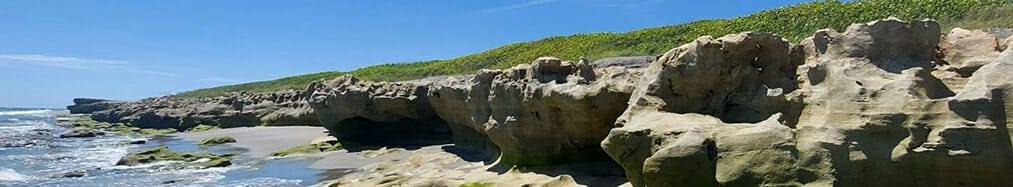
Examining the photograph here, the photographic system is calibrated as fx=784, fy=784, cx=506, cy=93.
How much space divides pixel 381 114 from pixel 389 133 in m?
1.20

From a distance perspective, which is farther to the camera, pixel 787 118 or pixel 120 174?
pixel 120 174

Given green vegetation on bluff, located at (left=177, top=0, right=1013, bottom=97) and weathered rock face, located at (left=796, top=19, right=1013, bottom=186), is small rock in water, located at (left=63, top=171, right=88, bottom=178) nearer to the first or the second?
weathered rock face, located at (left=796, top=19, right=1013, bottom=186)

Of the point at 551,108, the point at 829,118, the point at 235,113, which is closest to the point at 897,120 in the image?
the point at 829,118

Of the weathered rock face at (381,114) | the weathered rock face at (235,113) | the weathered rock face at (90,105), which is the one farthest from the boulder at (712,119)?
the weathered rock face at (90,105)

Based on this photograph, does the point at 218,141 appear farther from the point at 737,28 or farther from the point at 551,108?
the point at 737,28

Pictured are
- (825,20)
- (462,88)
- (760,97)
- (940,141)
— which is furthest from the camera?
(825,20)

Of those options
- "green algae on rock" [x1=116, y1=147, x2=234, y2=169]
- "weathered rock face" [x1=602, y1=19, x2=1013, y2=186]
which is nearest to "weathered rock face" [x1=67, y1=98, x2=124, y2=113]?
"green algae on rock" [x1=116, y1=147, x2=234, y2=169]

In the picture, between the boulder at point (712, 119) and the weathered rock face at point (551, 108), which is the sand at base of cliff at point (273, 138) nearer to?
the weathered rock face at point (551, 108)

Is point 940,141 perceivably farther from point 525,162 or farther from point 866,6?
point 866,6

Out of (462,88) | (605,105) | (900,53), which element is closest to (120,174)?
(462,88)

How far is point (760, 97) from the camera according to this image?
37.7ft

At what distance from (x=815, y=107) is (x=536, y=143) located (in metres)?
7.62

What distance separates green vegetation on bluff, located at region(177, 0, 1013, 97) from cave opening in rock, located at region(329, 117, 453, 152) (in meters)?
20.0

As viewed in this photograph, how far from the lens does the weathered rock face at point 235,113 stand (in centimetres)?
4466
